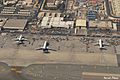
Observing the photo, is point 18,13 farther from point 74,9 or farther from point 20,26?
point 74,9

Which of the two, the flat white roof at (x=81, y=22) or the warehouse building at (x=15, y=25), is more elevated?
the flat white roof at (x=81, y=22)

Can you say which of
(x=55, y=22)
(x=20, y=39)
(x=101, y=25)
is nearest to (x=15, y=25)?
(x=20, y=39)

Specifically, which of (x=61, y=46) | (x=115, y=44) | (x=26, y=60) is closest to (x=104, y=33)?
(x=115, y=44)

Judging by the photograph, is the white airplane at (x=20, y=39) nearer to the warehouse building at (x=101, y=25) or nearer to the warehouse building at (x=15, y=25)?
the warehouse building at (x=15, y=25)

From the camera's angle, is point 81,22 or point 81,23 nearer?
point 81,23

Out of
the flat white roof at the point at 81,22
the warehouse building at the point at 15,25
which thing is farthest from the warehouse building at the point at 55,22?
the warehouse building at the point at 15,25

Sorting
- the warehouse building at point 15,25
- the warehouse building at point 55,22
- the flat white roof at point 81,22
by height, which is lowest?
the warehouse building at point 15,25

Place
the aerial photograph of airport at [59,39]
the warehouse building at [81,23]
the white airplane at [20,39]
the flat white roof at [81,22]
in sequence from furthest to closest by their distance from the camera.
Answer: the flat white roof at [81,22] → the warehouse building at [81,23] → the white airplane at [20,39] → the aerial photograph of airport at [59,39]

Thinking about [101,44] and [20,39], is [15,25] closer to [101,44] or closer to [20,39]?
[20,39]
